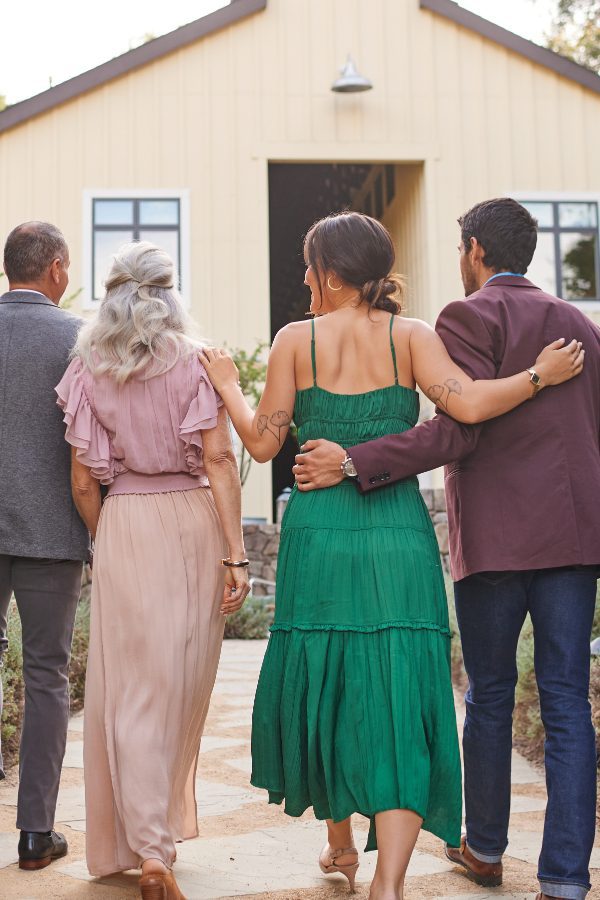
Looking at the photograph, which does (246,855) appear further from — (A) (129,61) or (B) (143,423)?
(A) (129,61)

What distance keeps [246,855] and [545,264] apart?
11113 mm

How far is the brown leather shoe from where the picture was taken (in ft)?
10.9

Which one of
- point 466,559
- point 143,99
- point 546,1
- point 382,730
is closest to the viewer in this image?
point 382,730

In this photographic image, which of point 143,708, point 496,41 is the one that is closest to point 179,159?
point 496,41

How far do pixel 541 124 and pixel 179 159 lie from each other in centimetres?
451

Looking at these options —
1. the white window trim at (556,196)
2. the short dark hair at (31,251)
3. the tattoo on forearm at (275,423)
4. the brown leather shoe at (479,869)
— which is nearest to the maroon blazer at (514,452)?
the tattoo on forearm at (275,423)

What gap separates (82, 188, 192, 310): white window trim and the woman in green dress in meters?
10.00

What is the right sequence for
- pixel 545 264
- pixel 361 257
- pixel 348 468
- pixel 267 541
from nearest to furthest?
pixel 348 468
pixel 361 257
pixel 267 541
pixel 545 264

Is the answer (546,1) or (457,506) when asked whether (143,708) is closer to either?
(457,506)

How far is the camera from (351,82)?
13.1 metres

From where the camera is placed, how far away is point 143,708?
→ 10.8 ft

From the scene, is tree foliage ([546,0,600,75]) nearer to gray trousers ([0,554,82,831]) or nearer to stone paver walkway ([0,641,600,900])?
stone paver walkway ([0,641,600,900])

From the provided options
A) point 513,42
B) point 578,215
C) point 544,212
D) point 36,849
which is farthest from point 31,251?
point 513,42

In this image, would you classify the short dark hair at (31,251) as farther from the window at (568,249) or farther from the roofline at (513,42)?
the roofline at (513,42)
